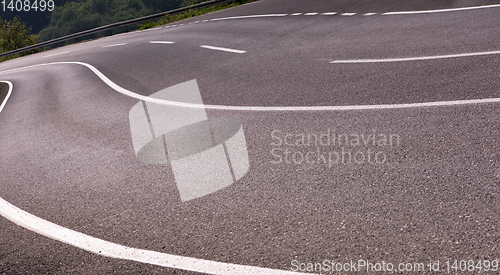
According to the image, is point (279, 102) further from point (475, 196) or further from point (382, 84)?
point (475, 196)

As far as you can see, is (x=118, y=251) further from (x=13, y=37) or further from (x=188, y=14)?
(x=13, y=37)

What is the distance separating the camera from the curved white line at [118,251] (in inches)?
125

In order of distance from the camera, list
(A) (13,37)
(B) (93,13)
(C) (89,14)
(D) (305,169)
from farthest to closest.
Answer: (B) (93,13), (C) (89,14), (A) (13,37), (D) (305,169)

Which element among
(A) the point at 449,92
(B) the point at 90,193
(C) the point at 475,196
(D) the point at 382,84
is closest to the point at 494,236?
(C) the point at 475,196

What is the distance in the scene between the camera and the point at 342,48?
29.8ft

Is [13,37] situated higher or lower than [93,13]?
lower

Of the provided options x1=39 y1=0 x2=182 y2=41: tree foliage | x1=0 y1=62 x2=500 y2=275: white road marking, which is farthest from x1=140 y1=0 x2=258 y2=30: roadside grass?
x1=39 y1=0 x2=182 y2=41: tree foliage

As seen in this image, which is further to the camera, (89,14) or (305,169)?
(89,14)

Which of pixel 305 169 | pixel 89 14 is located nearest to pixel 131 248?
pixel 305 169

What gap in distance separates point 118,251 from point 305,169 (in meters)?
→ 2.19

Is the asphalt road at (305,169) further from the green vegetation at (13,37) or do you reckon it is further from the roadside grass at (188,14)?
the green vegetation at (13,37)

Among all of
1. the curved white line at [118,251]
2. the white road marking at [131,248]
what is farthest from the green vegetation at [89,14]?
the curved white line at [118,251]

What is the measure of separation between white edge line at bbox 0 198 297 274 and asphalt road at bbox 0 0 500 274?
0.20 ft

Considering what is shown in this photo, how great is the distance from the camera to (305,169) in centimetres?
445
